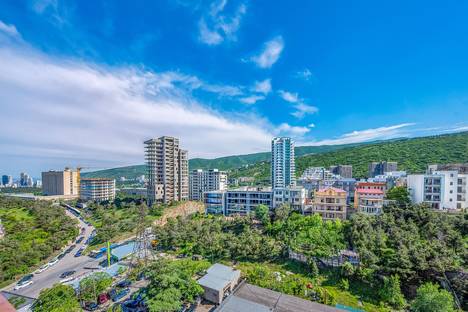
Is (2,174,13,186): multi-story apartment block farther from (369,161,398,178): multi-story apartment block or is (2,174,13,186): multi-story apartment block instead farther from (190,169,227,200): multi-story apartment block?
(369,161,398,178): multi-story apartment block

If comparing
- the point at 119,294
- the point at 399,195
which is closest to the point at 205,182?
the point at 399,195

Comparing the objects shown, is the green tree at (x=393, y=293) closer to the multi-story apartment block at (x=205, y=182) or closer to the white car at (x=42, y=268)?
the white car at (x=42, y=268)

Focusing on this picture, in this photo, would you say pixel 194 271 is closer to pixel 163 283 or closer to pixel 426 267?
pixel 163 283

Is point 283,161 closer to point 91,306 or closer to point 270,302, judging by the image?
point 270,302

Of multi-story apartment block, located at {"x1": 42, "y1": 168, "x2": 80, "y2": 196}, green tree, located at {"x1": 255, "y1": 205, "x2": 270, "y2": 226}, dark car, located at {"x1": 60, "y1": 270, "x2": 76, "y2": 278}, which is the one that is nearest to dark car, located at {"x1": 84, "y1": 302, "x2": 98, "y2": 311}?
dark car, located at {"x1": 60, "y1": 270, "x2": 76, "y2": 278}

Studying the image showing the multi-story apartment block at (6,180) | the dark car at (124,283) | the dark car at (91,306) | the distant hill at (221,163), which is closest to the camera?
the dark car at (91,306)

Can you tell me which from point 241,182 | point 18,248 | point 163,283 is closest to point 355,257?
point 163,283

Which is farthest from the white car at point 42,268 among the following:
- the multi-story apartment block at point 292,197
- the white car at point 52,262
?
the multi-story apartment block at point 292,197
